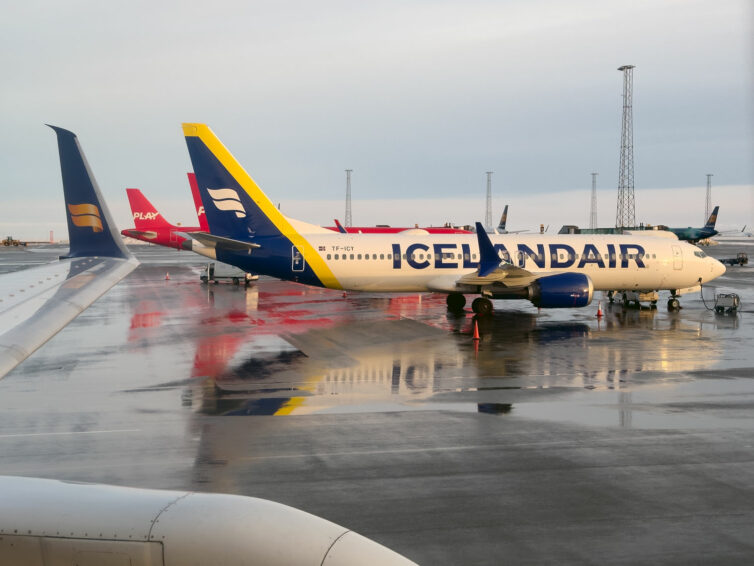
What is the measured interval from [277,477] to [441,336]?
1689cm

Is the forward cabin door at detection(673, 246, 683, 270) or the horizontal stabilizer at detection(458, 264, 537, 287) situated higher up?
the forward cabin door at detection(673, 246, 683, 270)

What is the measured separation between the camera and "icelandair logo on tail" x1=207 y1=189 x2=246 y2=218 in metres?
32.8

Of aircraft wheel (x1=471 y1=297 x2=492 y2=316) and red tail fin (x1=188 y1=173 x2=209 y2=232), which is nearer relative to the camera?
aircraft wheel (x1=471 y1=297 x2=492 y2=316)

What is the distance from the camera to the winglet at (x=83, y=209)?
1084cm

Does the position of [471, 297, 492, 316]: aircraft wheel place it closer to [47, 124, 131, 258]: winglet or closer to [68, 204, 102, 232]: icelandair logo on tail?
[47, 124, 131, 258]: winglet

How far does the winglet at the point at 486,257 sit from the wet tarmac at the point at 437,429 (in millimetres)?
3423

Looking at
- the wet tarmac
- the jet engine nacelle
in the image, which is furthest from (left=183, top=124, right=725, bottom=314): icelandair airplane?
the jet engine nacelle

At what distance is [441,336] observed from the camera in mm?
28469

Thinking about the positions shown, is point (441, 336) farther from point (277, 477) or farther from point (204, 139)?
point (277, 477)

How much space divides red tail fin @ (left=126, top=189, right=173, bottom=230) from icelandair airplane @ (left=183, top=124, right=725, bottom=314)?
40.1m

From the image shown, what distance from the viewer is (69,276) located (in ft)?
37.5

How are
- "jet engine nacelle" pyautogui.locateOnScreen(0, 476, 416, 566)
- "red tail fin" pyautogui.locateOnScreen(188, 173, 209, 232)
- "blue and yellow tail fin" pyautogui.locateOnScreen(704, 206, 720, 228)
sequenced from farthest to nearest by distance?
"blue and yellow tail fin" pyautogui.locateOnScreen(704, 206, 720, 228) → "red tail fin" pyautogui.locateOnScreen(188, 173, 209, 232) → "jet engine nacelle" pyautogui.locateOnScreen(0, 476, 416, 566)

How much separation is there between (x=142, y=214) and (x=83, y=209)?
205 feet

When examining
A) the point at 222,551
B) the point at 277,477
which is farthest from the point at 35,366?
the point at 222,551
